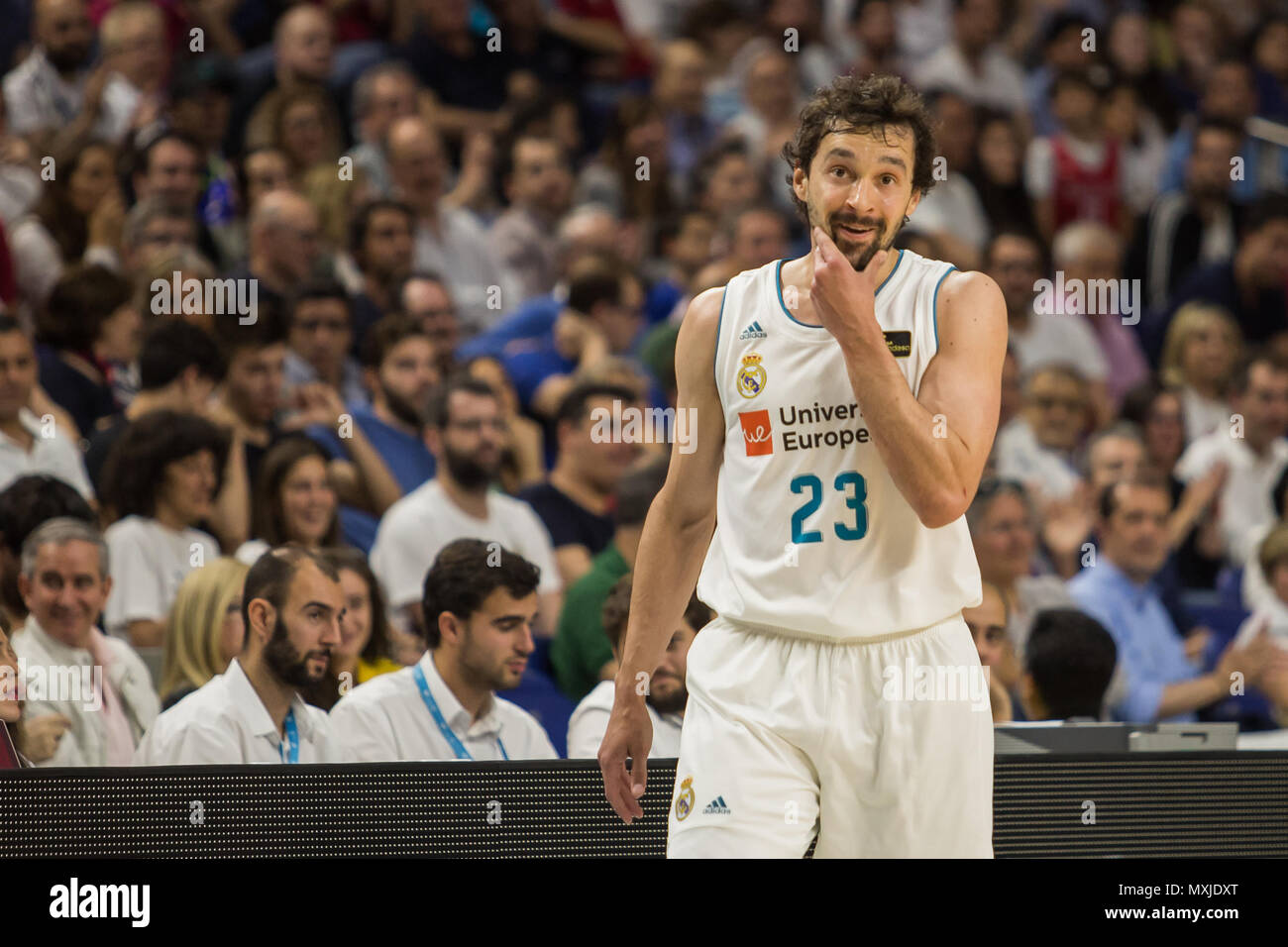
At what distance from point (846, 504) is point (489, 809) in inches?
56.5

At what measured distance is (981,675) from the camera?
293cm

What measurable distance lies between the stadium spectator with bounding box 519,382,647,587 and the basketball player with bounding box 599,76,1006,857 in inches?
110

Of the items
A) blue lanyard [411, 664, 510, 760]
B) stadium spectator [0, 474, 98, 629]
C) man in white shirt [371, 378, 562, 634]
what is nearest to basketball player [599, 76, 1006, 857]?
blue lanyard [411, 664, 510, 760]

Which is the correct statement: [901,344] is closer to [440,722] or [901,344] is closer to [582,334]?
[440,722]

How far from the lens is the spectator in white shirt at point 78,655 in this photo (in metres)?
4.28

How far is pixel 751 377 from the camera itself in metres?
3.04

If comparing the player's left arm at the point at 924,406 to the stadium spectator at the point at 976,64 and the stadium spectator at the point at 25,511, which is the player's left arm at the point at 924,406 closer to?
the stadium spectator at the point at 25,511

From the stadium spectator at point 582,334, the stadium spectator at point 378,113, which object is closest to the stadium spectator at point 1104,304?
the stadium spectator at point 582,334

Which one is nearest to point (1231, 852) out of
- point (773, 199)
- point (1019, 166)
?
point (773, 199)

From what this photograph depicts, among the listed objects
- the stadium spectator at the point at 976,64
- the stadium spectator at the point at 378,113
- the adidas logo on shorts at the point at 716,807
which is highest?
the stadium spectator at the point at 976,64

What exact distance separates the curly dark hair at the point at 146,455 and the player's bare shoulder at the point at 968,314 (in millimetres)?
2800

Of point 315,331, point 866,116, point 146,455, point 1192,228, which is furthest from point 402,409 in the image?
point 1192,228

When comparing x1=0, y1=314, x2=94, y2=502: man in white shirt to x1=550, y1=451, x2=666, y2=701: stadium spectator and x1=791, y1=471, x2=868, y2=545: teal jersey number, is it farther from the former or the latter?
x1=791, y1=471, x2=868, y2=545: teal jersey number

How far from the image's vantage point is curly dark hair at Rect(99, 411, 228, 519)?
201 inches
